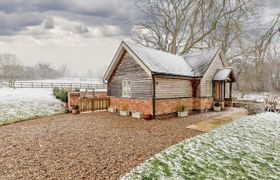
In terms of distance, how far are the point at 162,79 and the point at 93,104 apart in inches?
254

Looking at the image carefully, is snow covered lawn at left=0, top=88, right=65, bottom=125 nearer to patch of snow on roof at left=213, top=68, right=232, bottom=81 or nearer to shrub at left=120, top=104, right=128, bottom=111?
shrub at left=120, top=104, right=128, bottom=111

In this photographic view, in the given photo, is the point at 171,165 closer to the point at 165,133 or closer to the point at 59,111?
the point at 165,133

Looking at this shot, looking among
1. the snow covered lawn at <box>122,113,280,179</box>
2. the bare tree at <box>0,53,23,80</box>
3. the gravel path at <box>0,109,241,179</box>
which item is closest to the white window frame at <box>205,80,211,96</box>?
the gravel path at <box>0,109,241,179</box>

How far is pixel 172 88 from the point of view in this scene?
1457 cm

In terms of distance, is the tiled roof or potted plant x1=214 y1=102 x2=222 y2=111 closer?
the tiled roof

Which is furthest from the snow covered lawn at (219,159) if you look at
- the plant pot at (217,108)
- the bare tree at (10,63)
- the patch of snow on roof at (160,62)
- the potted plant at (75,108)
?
the bare tree at (10,63)

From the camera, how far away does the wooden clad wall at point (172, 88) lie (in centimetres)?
1363

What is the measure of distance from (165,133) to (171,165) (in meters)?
3.70

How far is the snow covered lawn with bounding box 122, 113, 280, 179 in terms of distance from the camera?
5402 millimetres

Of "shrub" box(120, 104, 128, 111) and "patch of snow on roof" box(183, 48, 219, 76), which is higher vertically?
"patch of snow on roof" box(183, 48, 219, 76)

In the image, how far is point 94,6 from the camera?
13.3 meters

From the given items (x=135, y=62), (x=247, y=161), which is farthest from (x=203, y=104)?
(x=247, y=161)

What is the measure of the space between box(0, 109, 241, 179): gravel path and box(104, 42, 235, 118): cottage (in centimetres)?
310

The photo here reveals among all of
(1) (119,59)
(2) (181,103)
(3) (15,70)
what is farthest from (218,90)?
(3) (15,70)
